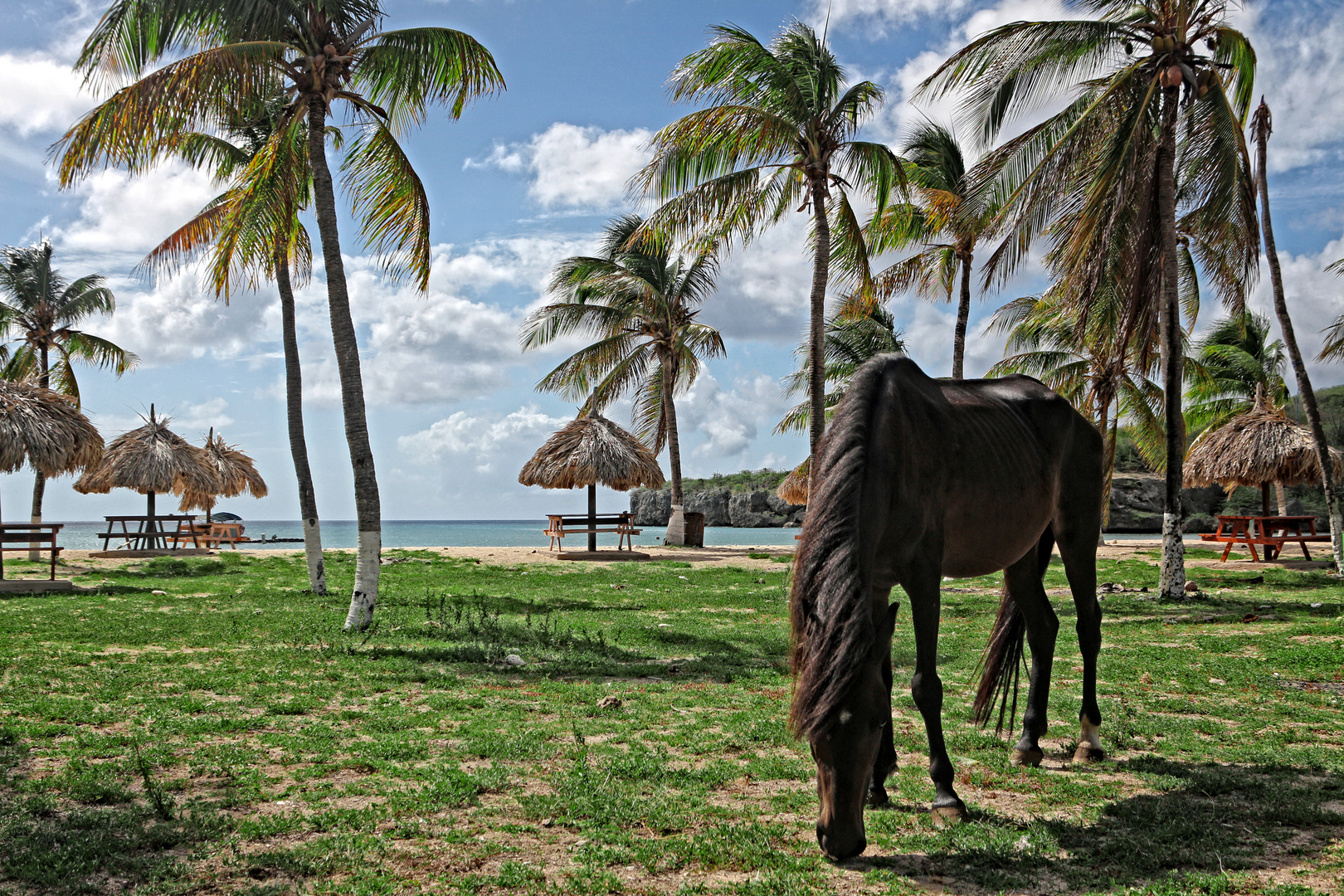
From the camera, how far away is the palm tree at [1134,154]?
→ 12367 millimetres

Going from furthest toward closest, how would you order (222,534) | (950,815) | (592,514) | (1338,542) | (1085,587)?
(222,534), (592,514), (1338,542), (1085,587), (950,815)

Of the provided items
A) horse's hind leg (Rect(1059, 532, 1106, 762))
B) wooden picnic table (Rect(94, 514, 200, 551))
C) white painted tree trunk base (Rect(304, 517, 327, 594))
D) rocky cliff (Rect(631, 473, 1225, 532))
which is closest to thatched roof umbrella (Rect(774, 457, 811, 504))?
white painted tree trunk base (Rect(304, 517, 327, 594))

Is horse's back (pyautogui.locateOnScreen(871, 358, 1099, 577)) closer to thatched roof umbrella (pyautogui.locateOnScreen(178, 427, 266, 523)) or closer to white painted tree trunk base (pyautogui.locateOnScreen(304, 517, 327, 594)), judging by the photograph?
white painted tree trunk base (pyautogui.locateOnScreen(304, 517, 327, 594))

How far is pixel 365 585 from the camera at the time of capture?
9.82m

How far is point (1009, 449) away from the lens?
15.9 ft

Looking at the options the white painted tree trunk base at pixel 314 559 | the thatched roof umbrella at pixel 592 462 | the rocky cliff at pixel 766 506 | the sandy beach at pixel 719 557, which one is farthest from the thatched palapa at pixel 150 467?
the rocky cliff at pixel 766 506

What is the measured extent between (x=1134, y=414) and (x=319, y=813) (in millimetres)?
26292

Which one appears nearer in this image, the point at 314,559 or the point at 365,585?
the point at 365,585

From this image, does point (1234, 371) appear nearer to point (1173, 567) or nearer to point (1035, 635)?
point (1173, 567)

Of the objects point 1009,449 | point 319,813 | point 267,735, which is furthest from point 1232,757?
point 267,735

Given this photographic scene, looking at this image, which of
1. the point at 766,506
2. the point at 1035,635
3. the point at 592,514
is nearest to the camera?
the point at 1035,635

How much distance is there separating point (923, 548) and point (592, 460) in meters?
20.4

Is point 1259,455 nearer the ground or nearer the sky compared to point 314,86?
nearer the ground

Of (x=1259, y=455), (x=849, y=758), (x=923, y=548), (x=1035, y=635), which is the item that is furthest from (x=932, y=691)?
(x=1259, y=455)
